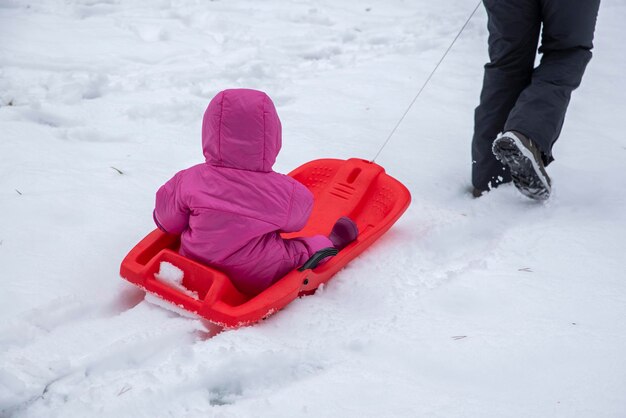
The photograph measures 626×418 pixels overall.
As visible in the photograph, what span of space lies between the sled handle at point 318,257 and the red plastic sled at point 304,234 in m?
0.02

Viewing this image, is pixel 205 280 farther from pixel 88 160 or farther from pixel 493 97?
pixel 493 97

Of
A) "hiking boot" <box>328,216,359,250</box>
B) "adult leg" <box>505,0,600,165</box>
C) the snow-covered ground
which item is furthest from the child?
"adult leg" <box>505,0,600,165</box>

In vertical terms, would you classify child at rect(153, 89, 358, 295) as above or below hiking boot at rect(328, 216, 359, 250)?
above

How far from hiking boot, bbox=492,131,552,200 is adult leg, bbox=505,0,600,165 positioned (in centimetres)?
8

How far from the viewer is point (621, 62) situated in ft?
14.3

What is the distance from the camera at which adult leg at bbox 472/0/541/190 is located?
2.60m

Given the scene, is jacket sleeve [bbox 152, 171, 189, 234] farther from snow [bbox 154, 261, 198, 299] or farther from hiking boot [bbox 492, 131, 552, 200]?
hiking boot [bbox 492, 131, 552, 200]

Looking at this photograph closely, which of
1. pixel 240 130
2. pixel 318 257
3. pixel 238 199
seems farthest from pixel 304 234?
pixel 240 130

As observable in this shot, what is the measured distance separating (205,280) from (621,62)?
3.60m

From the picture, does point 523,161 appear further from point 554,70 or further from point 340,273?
point 340,273

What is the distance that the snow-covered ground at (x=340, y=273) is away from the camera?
168cm

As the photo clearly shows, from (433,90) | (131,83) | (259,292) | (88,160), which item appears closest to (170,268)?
(259,292)

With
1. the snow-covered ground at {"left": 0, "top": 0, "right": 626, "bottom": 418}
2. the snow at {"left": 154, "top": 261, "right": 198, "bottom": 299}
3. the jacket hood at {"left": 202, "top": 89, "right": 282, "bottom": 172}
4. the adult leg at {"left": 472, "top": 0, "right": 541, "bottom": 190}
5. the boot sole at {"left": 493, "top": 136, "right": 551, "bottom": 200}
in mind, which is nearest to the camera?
the snow-covered ground at {"left": 0, "top": 0, "right": 626, "bottom": 418}

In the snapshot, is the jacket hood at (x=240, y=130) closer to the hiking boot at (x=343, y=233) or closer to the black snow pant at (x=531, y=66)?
the hiking boot at (x=343, y=233)
